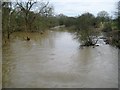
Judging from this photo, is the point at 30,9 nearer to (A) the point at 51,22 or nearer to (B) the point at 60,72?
(A) the point at 51,22

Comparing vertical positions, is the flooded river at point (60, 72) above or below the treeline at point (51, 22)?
below

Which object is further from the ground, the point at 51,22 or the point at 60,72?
the point at 51,22

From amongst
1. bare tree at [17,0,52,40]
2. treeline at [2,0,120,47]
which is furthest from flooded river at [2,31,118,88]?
bare tree at [17,0,52,40]

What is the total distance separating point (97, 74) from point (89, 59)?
364 centimetres

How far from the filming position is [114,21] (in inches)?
1028

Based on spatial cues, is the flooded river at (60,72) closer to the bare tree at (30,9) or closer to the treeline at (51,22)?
the treeline at (51,22)

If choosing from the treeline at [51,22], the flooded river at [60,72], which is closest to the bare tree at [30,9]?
the treeline at [51,22]

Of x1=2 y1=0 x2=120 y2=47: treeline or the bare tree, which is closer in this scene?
x1=2 y1=0 x2=120 y2=47: treeline

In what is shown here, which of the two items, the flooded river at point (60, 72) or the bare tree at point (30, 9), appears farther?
the bare tree at point (30, 9)

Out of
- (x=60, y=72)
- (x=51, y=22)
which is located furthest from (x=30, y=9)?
(x=60, y=72)

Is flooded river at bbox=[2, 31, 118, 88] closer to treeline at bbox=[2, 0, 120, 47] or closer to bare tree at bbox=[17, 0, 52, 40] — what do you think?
treeline at bbox=[2, 0, 120, 47]

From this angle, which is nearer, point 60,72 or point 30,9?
point 60,72

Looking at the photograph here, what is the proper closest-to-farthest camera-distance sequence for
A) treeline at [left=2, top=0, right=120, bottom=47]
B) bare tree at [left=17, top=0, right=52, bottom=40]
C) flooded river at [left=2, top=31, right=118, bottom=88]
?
flooded river at [left=2, top=31, right=118, bottom=88] → treeline at [left=2, top=0, right=120, bottom=47] → bare tree at [left=17, top=0, right=52, bottom=40]

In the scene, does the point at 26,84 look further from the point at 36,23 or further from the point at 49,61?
the point at 36,23
